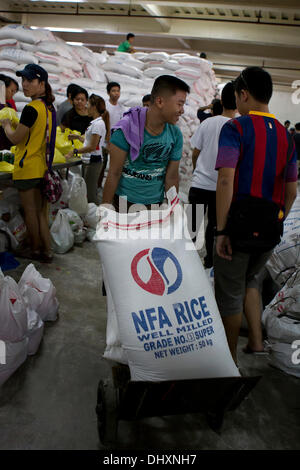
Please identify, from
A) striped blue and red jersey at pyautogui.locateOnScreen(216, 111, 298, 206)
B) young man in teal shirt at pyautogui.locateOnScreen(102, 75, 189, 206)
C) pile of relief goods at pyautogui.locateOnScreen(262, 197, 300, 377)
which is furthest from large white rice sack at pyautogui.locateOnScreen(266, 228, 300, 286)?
striped blue and red jersey at pyautogui.locateOnScreen(216, 111, 298, 206)

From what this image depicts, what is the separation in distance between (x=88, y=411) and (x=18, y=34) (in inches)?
232

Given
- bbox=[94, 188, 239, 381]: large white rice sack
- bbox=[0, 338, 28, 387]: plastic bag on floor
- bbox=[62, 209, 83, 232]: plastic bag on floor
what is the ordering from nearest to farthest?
1. bbox=[94, 188, 239, 381]: large white rice sack
2. bbox=[0, 338, 28, 387]: plastic bag on floor
3. bbox=[62, 209, 83, 232]: plastic bag on floor

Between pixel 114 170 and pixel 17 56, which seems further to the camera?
pixel 17 56

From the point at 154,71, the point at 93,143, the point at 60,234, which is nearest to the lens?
the point at 60,234

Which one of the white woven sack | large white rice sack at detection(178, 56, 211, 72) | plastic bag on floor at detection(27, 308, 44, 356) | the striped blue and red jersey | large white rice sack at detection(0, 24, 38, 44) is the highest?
large white rice sack at detection(0, 24, 38, 44)

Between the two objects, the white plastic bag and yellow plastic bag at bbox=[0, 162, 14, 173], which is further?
yellow plastic bag at bbox=[0, 162, 14, 173]

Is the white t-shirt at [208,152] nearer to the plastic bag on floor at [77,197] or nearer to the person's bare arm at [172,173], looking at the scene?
the person's bare arm at [172,173]

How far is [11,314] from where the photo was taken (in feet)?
5.63

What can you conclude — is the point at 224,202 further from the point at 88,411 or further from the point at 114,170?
the point at 88,411

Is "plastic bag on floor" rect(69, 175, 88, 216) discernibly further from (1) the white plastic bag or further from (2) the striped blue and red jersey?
(2) the striped blue and red jersey

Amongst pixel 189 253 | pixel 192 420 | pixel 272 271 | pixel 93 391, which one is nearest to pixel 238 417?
pixel 192 420

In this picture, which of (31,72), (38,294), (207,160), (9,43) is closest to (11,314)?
(38,294)

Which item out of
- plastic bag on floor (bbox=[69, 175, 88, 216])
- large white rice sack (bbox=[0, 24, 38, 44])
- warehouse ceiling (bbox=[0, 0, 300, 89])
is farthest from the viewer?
warehouse ceiling (bbox=[0, 0, 300, 89])

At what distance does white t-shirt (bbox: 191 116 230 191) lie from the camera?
111 inches
